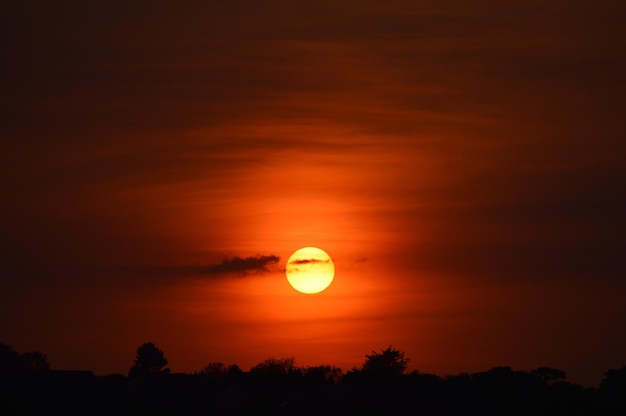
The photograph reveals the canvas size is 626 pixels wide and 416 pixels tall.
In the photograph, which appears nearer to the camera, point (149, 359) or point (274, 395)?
point (274, 395)

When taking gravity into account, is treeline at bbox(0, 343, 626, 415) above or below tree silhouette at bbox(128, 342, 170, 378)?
below

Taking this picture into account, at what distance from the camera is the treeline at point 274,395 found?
315ft

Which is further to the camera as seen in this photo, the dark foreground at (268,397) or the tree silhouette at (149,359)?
the tree silhouette at (149,359)

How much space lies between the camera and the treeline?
96.0 metres

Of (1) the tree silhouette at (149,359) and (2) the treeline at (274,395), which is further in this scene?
(1) the tree silhouette at (149,359)

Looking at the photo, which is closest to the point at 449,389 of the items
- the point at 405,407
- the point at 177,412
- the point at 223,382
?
the point at 405,407

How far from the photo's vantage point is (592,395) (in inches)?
4235

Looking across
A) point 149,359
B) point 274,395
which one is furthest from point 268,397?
point 149,359

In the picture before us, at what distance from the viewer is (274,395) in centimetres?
10212

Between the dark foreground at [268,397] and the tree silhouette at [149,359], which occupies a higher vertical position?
the tree silhouette at [149,359]

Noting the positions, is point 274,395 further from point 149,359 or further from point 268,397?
point 149,359

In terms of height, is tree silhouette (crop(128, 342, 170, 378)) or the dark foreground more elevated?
tree silhouette (crop(128, 342, 170, 378))

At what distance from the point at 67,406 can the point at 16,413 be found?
7347mm

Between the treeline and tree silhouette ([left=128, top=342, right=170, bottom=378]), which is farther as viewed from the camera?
tree silhouette ([left=128, top=342, right=170, bottom=378])
